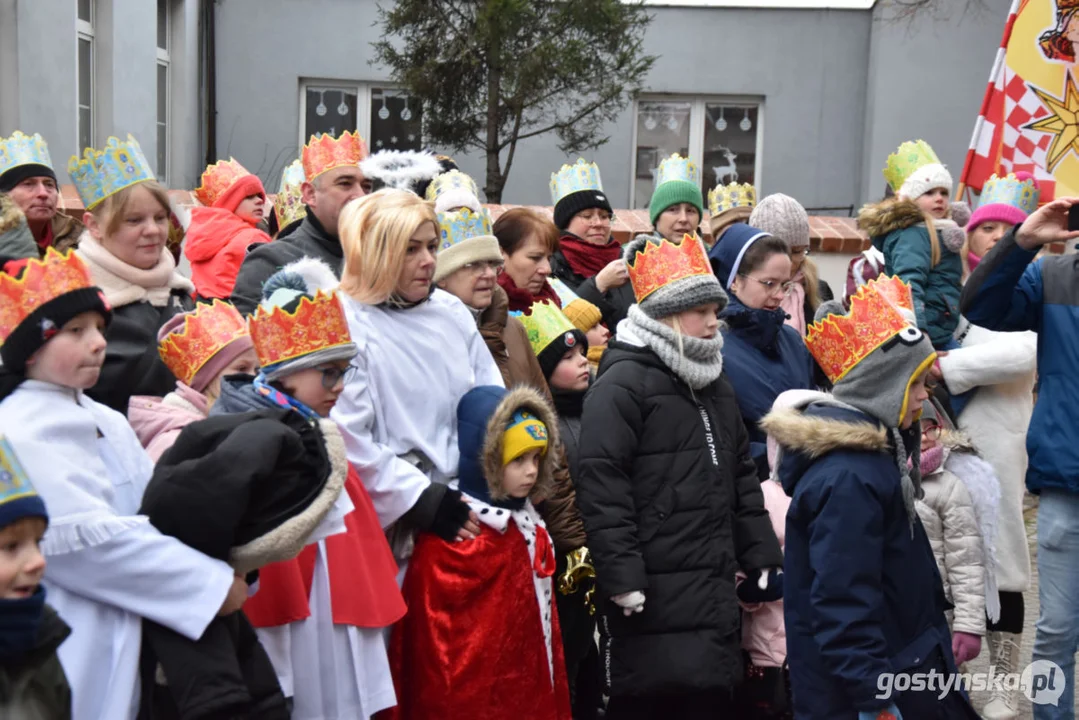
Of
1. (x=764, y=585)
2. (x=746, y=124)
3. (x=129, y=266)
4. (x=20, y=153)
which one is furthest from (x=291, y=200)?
(x=746, y=124)

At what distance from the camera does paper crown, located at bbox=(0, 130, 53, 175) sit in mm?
6203

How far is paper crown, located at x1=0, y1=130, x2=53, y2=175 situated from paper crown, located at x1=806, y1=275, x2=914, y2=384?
3717mm

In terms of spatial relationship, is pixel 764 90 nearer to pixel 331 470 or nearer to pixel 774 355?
pixel 774 355

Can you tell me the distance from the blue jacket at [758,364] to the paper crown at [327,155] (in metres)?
1.67

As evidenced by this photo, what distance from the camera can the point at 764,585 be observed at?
505cm

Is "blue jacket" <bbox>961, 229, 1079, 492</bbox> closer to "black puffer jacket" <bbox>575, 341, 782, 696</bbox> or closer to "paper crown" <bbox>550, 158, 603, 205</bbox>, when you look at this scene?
"black puffer jacket" <bbox>575, 341, 782, 696</bbox>

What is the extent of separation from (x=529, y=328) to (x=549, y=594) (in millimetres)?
1315

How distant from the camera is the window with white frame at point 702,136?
15953 mm

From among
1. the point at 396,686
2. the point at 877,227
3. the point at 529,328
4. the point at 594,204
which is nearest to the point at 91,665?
the point at 396,686

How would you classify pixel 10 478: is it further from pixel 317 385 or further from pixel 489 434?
pixel 489 434

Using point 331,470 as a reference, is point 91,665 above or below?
below

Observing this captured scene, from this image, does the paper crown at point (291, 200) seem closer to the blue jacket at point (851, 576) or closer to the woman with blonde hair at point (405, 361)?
the woman with blonde hair at point (405, 361)

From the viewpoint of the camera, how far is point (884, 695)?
3.86 metres

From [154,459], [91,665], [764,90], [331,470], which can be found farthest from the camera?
[764,90]
